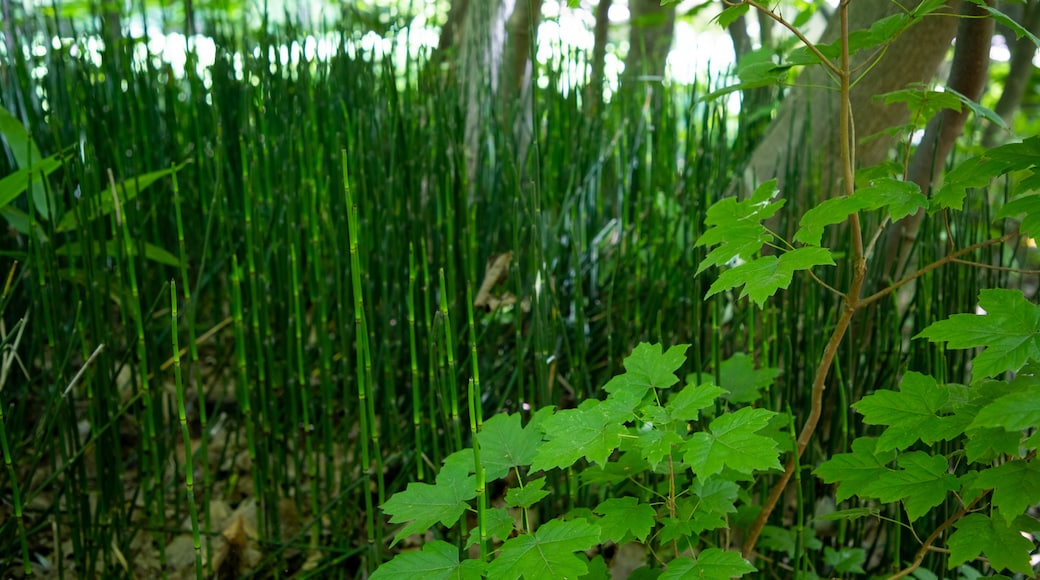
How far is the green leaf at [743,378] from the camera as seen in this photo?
95 cm

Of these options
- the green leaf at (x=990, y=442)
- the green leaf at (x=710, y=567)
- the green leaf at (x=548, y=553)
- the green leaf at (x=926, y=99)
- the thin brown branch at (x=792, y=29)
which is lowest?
the green leaf at (x=710, y=567)

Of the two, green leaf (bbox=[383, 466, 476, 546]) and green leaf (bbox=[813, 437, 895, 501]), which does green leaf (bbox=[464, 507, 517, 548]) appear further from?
green leaf (bbox=[813, 437, 895, 501])

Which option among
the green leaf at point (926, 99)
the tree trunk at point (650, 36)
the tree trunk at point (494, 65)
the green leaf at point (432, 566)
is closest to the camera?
the green leaf at point (432, 566)

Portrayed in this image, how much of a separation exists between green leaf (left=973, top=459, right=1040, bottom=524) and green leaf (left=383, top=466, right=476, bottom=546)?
442 mm

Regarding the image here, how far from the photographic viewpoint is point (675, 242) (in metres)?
1.37

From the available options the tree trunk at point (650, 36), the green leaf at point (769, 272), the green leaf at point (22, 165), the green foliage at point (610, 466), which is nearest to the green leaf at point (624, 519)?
the green foliage at point (610, 466)

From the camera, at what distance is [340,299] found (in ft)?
3.83

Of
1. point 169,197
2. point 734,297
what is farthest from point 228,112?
point 734,297

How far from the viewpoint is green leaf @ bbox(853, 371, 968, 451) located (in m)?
0.72

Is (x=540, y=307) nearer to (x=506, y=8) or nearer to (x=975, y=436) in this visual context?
(x=975, y=436)

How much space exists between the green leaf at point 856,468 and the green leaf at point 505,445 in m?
0.27

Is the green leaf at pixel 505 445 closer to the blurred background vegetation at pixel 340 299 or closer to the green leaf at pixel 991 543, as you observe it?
the blurred background vegetation at pixel 340 299

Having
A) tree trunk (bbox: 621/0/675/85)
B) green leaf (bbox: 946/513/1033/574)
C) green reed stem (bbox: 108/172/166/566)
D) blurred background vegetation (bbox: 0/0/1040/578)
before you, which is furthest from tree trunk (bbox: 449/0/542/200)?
green leaf (bbox: 946/513/1033/574)

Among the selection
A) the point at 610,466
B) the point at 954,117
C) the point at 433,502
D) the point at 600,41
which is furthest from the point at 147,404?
the point at 600,41
